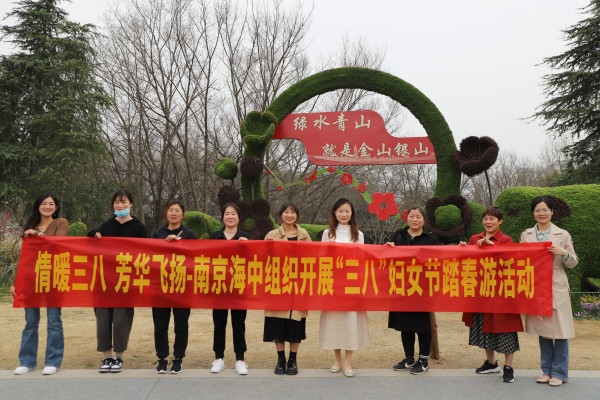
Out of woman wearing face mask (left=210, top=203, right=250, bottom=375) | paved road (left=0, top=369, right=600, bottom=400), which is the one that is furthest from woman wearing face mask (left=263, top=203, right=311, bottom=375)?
woman wearing face mask (left=210, top=203, right=250, bottom=375)

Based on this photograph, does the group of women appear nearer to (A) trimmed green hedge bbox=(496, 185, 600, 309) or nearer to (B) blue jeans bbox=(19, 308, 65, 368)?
(B) blue jeans bbox=(19, 308, 65, 368)

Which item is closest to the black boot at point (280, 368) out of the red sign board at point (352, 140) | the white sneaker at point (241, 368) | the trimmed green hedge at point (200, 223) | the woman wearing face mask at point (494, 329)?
the white sneaker at point (241, 368)

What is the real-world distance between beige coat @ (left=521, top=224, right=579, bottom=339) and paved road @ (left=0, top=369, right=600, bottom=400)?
1.35 ft

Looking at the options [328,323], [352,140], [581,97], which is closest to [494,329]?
[328,323]

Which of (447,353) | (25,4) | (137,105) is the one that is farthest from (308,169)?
(447,353)

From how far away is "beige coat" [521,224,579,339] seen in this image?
3590 mm

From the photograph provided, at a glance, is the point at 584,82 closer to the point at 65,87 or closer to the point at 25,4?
the point at 65,87

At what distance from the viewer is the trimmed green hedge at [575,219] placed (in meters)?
7.06

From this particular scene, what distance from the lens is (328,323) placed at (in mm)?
3838

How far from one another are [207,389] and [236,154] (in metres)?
16.6

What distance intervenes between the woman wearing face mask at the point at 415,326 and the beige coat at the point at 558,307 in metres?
0.86

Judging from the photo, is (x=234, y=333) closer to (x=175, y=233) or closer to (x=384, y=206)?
(x=175, y=233)

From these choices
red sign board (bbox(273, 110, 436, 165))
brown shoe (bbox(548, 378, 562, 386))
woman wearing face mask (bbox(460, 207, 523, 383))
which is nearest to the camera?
brown shoe (bbox(548, 378, 562, 386))

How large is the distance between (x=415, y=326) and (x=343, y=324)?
2.08 feet
